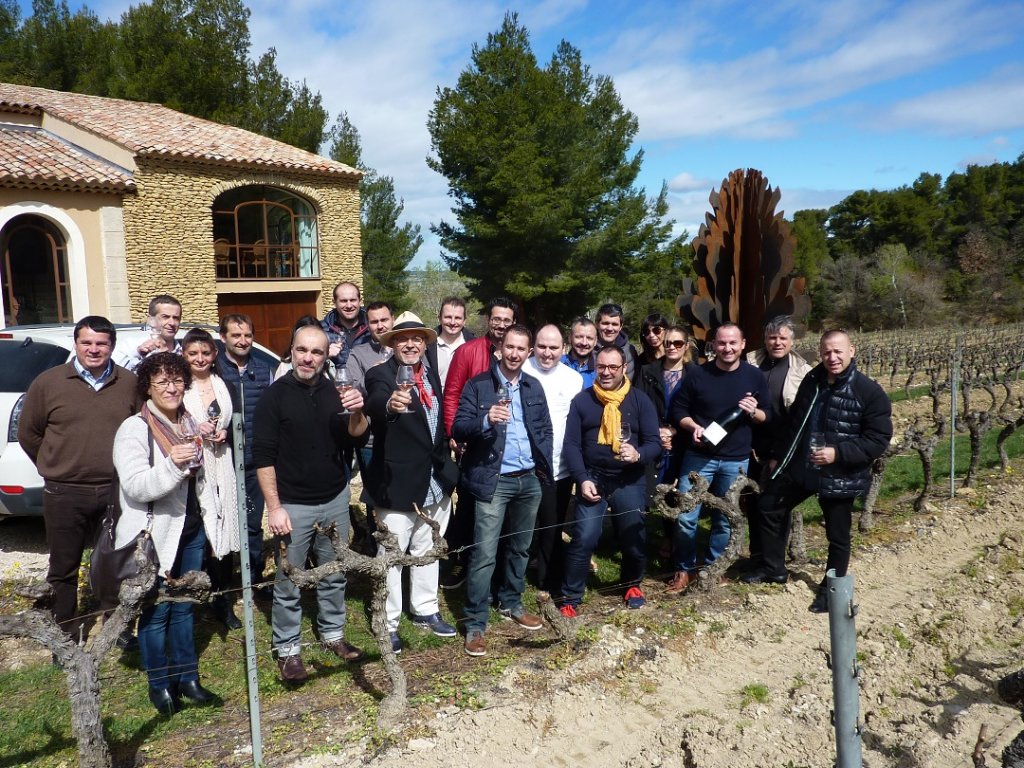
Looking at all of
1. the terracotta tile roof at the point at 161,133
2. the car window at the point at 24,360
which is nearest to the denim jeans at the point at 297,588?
the car window at the point at 24,360

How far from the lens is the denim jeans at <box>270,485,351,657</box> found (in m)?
3.69

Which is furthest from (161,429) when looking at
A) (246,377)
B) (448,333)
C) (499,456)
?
(448,333)

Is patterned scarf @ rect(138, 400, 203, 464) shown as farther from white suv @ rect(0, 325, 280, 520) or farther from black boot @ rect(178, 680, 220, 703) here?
white suv @ rect(0, 325, 280, 520)

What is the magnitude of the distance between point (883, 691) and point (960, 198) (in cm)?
4960

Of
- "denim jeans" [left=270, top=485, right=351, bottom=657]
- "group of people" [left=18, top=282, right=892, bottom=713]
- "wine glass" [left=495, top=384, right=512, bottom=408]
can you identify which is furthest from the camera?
"wine glass" [left=495, top=384, right=512, bottom=408]

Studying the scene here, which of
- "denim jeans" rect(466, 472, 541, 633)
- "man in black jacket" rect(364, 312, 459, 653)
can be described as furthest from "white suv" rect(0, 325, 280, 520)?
"denim jeans" rect(466, 472, 541, 633)

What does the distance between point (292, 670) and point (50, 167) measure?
14947 millimetres

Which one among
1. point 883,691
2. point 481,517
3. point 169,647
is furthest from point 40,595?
point 883,691

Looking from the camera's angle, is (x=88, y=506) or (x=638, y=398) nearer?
(x=88, y=506)

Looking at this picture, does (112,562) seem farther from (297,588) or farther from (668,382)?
(668,382)

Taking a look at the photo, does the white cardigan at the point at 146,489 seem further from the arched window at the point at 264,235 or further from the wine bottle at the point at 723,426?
the arched window at the point at 264,235

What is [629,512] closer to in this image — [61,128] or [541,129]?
[61,128]

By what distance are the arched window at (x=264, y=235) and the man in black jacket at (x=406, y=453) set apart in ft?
52.0

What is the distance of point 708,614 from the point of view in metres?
Result: 4.61
